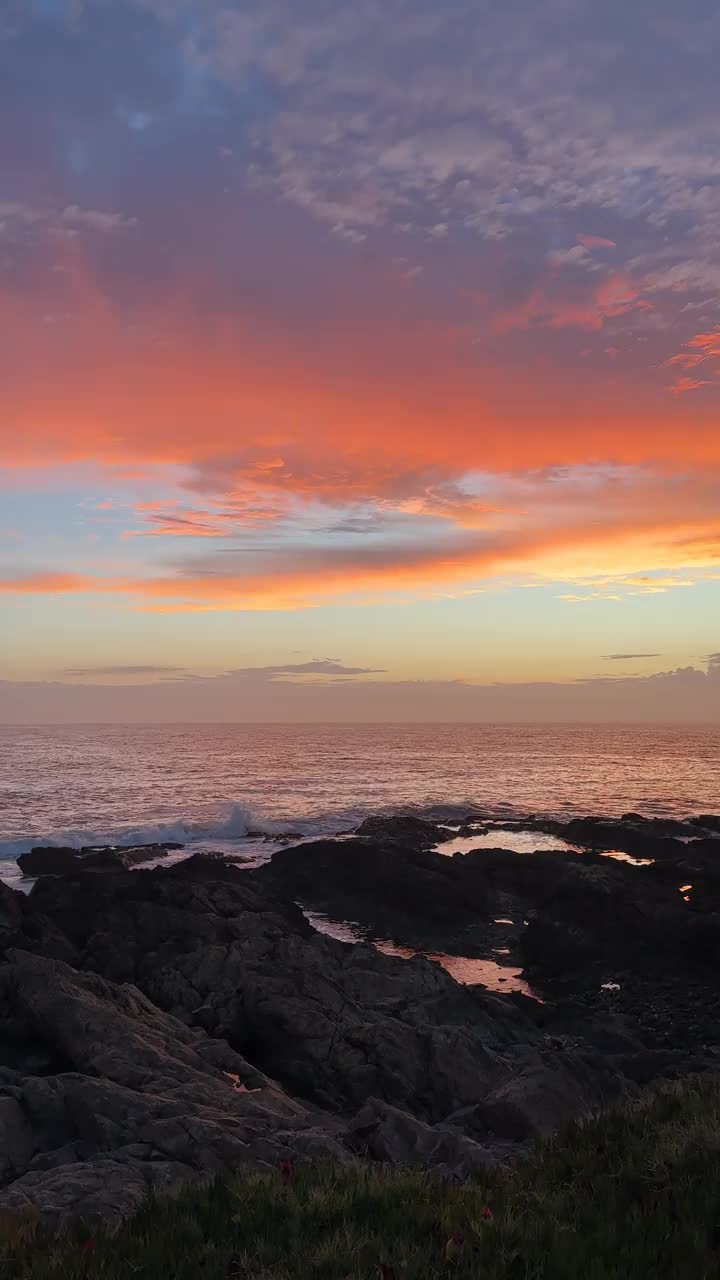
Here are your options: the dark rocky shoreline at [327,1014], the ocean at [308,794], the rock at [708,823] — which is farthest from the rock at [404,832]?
the rock at [708,823]

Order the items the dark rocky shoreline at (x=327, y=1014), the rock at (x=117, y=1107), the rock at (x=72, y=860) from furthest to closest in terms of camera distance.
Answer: the rock at (x=72, y=860) → the dark rocky shoreline at (x=327, y=1014) → the rock at (x=117, y=1107)

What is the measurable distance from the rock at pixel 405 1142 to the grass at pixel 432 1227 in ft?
10.5

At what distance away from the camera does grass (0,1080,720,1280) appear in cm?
468

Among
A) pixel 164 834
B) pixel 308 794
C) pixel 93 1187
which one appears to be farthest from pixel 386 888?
pixel 308 794

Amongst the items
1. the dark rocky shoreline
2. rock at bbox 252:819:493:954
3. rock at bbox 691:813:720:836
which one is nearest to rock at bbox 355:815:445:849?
rock at bbox 252:819:493:954

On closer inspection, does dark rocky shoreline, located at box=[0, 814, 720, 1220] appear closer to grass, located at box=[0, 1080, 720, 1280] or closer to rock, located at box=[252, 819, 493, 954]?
rock, located at box=[252, 819, 493, 954]

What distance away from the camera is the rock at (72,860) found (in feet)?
125

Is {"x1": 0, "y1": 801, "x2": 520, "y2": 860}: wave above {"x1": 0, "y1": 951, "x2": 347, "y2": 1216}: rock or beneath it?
beneath

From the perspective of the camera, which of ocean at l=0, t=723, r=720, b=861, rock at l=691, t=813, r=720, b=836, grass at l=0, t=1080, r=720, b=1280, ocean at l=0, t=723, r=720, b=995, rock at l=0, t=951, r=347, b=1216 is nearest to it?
grass at l=0, t=1080, r=720, b=1280

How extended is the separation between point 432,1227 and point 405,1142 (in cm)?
611

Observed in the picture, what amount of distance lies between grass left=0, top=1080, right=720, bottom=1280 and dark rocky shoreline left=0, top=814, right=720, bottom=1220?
2171 millimetres

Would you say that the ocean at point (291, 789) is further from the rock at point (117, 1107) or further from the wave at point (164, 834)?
the rock at point (117, 1107)

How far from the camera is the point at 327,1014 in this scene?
17469mm

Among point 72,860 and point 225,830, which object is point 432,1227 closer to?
point 72,860
